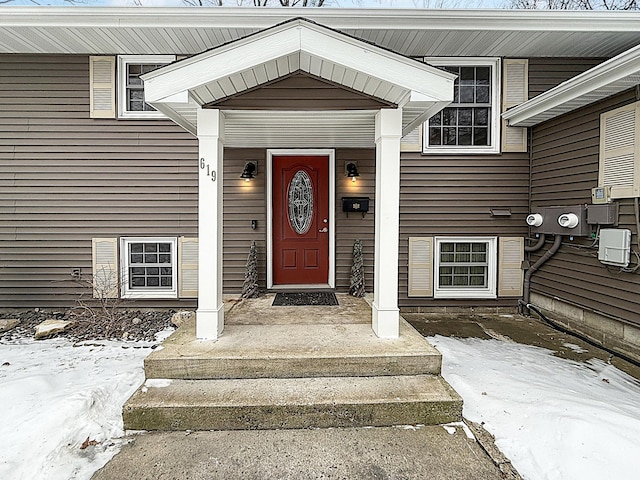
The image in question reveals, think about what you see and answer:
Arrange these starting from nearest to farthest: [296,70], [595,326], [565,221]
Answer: [296,70]
[595,326]
[565,221]

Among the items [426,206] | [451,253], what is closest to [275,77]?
[426,206]

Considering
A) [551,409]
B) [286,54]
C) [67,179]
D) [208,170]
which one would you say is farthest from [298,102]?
[67,179]

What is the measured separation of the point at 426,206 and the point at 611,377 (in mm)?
2770

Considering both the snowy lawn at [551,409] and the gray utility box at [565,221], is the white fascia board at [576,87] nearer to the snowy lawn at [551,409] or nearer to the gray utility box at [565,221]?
the gray utility box at [565,221]

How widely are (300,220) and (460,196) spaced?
2.28 meters

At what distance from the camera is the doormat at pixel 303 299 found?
4375mm

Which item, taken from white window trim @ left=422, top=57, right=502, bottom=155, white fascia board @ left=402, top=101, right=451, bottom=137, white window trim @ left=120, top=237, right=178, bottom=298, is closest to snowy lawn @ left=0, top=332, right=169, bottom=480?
white window trim @ left=120, top=237, right=178, bottom=298

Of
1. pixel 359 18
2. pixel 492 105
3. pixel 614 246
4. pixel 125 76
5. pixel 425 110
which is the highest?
pixel 359 18

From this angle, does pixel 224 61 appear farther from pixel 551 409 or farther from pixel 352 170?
pixel 551 409

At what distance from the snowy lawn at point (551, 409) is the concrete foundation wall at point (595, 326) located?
0.42m

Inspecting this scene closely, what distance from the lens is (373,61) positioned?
2.69 metres

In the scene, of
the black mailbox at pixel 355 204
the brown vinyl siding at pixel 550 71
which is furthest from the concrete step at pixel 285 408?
the brown vinyl siding at pixel 550 71

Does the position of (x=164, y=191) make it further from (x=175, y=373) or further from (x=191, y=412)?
(x=191, y=412)

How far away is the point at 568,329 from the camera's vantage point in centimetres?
439
